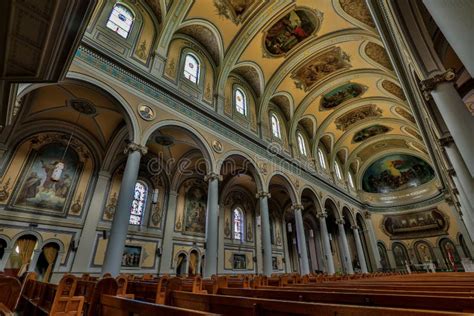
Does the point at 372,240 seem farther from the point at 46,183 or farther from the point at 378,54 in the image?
the point at 46,183

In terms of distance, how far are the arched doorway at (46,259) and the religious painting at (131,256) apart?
2.26 meters

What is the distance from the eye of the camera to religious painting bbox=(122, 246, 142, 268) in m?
9.01

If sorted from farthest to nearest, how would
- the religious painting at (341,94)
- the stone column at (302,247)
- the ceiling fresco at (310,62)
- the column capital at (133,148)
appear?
the religious painting at (341,94) < the stone column at (302,247) < the ceiling fresco at (310,62) < the column capital at (133,148)

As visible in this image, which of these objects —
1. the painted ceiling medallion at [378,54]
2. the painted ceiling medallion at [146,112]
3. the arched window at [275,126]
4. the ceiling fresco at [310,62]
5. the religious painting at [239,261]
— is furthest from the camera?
the arched window at [275,126]

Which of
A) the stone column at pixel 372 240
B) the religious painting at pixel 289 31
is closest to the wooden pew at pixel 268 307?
the religious painting at pixel 289 31

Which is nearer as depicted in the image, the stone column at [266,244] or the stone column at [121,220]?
the stone column at [121,220]

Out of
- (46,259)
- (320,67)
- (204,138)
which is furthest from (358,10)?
(46,259)

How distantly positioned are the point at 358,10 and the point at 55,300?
1304 cm

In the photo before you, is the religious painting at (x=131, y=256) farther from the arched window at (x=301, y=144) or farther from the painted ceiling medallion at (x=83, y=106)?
the arched window at (x=301, y=144)

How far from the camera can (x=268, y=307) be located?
1.33m

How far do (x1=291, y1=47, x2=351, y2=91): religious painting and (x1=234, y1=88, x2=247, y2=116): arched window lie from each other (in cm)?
345

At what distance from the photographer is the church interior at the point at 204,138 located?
223cm

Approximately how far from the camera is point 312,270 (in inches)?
753

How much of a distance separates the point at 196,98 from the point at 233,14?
4319mm
